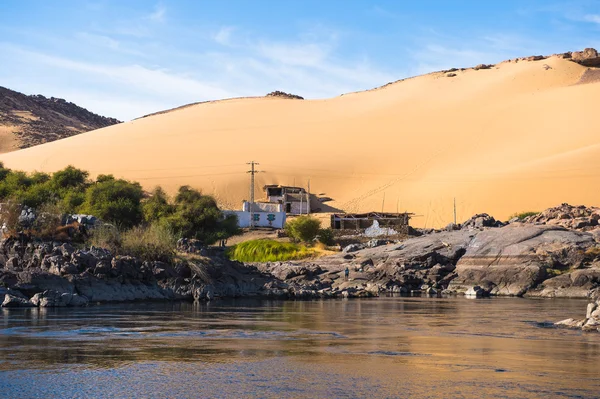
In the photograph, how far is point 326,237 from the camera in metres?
54.1

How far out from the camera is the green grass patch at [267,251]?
164 feet

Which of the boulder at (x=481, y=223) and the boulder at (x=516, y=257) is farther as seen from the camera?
the boulder at (x=481, y=223)

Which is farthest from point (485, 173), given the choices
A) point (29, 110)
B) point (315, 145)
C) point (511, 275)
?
point (29, 110)

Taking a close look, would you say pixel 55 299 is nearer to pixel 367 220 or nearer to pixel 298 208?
pixel 367 220

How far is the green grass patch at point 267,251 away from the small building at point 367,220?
7.69 meters

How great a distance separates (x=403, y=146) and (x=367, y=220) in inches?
1069

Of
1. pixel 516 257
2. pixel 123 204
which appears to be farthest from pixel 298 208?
pixel 516 257

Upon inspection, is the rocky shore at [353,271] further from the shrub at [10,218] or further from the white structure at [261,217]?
the white structure at [261,217]

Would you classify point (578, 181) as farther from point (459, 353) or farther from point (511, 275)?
point (459, 353)

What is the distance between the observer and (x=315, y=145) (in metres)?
88.5

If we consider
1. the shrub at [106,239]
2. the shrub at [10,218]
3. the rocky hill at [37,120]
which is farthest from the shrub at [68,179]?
the rocky hill at [37,120]

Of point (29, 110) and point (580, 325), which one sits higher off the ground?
point (29, 110)

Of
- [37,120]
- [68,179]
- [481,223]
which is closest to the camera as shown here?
[481,223]

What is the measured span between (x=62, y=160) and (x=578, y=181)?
50.3 meters
